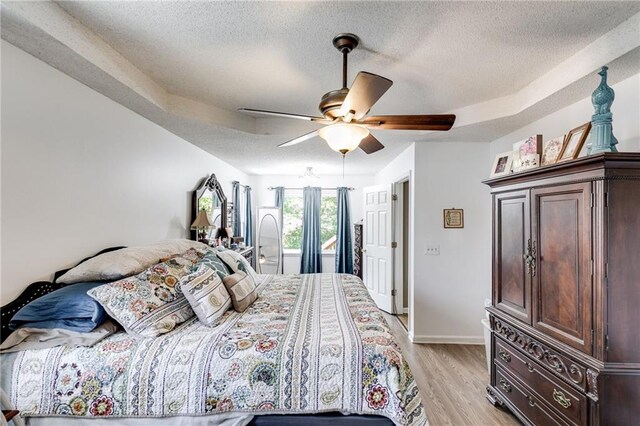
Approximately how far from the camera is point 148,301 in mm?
1729

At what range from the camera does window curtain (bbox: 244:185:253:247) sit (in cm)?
586

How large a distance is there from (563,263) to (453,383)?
61.2 inches

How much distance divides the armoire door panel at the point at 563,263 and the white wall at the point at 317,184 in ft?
15.0

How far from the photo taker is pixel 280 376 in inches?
58.7

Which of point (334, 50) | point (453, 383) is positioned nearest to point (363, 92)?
point (334, 50)

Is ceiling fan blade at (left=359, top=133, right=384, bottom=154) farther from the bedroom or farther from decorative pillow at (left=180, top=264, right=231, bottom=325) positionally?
decorative pillow at (left=180, top=264, right=231, bottom=325)

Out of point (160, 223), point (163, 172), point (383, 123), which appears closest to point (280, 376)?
point (383, 123)

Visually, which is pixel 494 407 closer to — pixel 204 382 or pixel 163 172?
pixel 204 382

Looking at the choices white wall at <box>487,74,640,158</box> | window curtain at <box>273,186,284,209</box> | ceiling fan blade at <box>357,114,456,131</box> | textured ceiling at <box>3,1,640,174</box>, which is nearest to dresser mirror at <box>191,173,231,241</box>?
textured ceiling at <box>3,1,640,174</box>

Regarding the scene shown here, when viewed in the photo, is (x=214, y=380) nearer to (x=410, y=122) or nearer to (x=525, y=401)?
(x=410, y=122)

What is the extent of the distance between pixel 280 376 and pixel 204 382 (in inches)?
14.2

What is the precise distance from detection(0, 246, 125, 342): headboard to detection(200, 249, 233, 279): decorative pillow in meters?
0.81

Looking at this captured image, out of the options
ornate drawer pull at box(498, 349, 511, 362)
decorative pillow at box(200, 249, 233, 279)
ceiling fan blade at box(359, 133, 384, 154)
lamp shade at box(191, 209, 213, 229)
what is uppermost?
ceiling fan blade at box(359, 133, 384, 154)

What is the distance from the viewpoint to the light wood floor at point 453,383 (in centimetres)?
225
